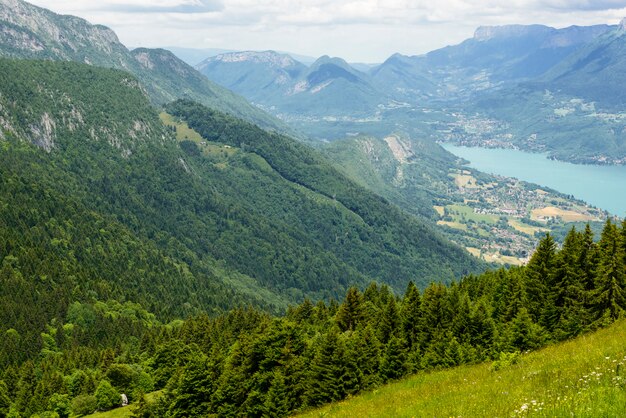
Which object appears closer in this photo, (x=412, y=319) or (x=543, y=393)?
(x=543, y=393)

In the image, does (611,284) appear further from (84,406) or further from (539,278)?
(84,406)

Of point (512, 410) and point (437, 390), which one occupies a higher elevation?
point (512, 410)

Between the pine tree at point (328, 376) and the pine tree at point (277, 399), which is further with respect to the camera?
the pine tree at point (277, 399)

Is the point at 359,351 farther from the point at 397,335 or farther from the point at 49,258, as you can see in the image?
→ the point at 49,258

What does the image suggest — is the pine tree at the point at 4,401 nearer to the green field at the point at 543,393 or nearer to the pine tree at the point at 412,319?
the pine tree at the point at 412,319

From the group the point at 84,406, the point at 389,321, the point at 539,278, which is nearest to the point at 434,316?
the point at 389,321

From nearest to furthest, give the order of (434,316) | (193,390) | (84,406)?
(193,390)
(434,316)
(84,406)

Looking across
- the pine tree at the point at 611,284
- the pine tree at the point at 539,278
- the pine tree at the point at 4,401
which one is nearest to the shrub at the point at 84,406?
the pine tree at the point at 4,401

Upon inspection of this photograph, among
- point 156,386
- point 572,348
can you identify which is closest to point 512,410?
point 572,348

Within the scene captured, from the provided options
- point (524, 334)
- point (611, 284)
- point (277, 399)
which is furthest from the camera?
point (611, 284)

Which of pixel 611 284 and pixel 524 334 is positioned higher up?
pixel 611 284

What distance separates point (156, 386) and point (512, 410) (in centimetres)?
8841

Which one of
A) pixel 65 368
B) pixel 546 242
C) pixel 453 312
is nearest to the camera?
pixel 453 312

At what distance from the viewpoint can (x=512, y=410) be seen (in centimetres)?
1777
